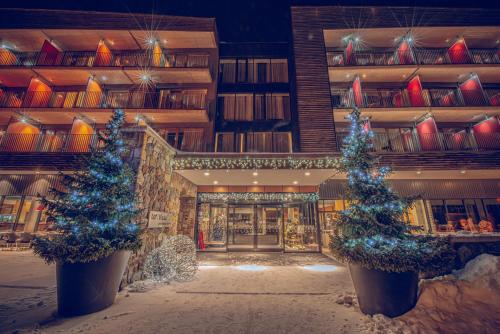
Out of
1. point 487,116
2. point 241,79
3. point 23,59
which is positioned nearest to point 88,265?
point 241,79

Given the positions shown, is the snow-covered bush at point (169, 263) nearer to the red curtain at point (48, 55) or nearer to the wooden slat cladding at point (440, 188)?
the wooden slat cladding at point (440, 188)

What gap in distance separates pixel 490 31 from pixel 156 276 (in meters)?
21.3

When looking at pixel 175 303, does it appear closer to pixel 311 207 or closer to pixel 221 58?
pixel 311 207

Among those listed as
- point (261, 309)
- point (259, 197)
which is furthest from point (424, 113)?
point (261, 309)

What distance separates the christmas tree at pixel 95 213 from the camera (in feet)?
11.2

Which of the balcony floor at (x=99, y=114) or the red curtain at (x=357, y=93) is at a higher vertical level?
the red curtain at (x=357, y=93)

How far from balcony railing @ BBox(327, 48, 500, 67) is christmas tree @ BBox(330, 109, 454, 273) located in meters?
9.89

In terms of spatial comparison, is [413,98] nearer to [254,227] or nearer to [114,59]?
[254,227]

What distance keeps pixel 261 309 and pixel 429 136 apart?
1232cm

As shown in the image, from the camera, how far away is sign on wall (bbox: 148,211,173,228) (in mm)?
5850

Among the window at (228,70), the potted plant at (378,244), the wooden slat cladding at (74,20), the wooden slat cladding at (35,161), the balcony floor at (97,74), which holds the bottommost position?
the potted plant at (378,244)

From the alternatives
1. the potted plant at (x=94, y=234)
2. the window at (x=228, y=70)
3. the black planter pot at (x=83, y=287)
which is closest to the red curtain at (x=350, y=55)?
the window at (x=228, y=70)

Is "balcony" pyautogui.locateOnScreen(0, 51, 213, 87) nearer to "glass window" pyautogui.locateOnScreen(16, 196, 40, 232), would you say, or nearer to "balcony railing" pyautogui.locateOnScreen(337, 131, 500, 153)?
"glass window" pyautogui.locateOnScreen(16, 196, 40, 232)

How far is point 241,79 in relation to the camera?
1426cm
